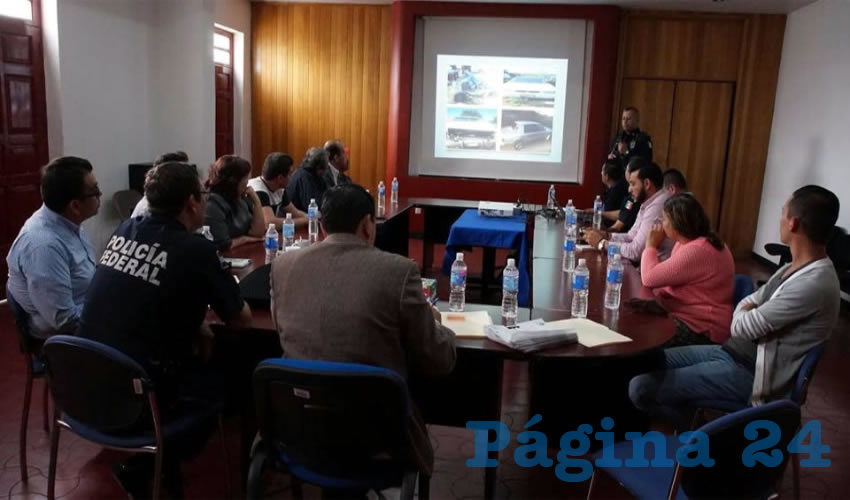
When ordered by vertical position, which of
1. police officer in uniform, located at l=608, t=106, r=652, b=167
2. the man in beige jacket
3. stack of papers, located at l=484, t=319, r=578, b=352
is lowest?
stack of papers, located at l=484, t=319, r=578, b=352

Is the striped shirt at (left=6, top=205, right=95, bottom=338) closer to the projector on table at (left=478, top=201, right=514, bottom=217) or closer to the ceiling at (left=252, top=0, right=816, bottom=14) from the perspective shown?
the projector on table at (left=478, top=201, right=514, bottom=217)

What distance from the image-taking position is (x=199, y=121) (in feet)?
20.7

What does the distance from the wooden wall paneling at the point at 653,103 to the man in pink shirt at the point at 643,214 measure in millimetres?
3688

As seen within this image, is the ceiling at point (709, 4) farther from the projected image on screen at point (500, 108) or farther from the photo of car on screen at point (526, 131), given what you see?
the photo of car on screen at point (526, 131)

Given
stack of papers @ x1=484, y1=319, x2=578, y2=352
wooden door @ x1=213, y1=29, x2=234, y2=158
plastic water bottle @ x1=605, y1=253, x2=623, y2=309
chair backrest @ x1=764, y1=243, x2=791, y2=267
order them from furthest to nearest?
wooden door @ x1=213, y1=29, x2=234, y2=158 → chair backrest @ x1=764, y1=243, x2=791, y2=267 → plastic water bottle @ x1=605, y1=253, x2=623, y2=309 → stack of papers @ x1=484, y1=319, x2=578, y2=352

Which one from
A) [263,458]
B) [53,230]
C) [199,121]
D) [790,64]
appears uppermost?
[790,64]

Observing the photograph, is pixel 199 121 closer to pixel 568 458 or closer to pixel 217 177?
pixel 217 177

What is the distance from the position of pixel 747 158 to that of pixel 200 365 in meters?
7.04

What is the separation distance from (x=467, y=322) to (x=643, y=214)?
1.94m

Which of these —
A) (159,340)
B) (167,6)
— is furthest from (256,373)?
(167,6)

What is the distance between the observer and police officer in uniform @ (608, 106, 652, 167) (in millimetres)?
6535

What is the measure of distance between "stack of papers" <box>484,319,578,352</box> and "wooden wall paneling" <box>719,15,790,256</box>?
6.30 m

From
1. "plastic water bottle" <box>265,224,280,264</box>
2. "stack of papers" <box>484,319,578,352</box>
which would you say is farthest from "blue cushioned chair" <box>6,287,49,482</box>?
"stack of papers" <box>484,319,578,352</box>

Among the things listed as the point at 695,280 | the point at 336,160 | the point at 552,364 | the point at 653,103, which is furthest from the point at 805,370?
the point at 653,103
